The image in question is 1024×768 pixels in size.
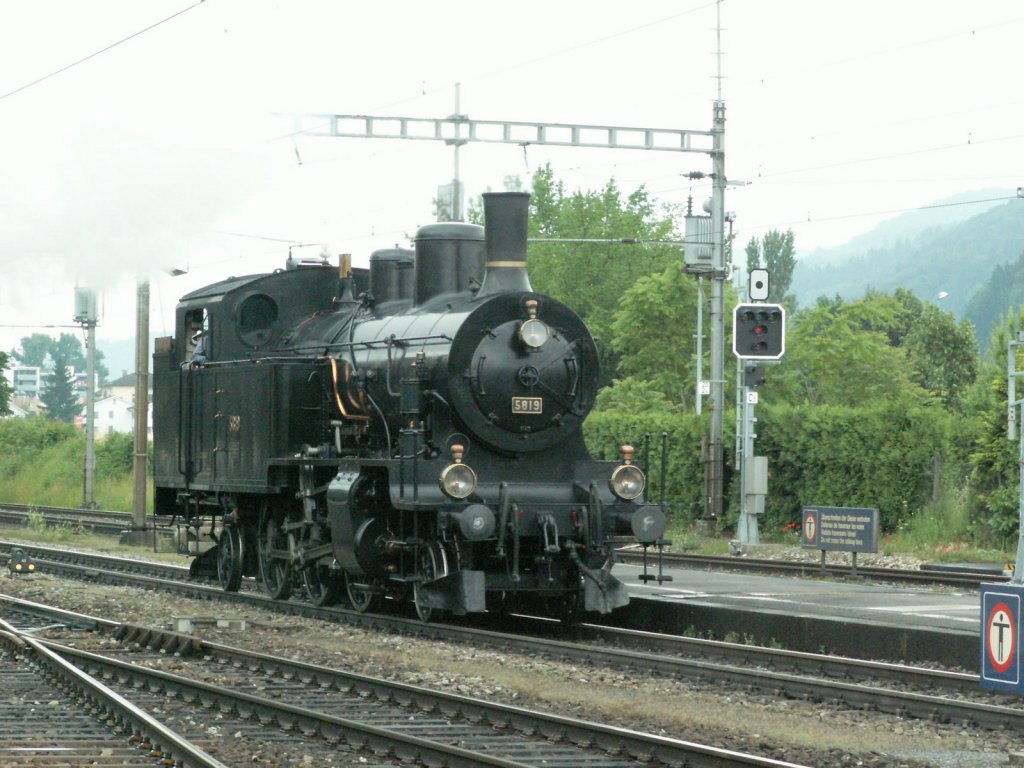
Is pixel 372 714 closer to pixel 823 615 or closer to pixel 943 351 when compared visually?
pixel 823 615

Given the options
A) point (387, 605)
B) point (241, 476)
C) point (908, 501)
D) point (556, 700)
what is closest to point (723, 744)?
point (556, 700)

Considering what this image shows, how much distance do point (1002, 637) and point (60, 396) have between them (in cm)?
14183

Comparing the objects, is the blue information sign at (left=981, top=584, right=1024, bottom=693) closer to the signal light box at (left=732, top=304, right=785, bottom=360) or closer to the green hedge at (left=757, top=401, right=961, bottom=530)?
the signal light box at (left=732, top=304, right=785, bottom=360)

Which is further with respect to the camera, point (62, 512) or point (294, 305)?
point (62, 512)

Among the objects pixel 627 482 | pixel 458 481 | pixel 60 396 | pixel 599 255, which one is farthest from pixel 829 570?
pixel 60 396

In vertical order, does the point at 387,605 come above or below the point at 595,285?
below

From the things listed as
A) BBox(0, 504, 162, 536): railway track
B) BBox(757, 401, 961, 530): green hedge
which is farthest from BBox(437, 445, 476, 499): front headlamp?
BBox(0, 504, 162, 536): railway track

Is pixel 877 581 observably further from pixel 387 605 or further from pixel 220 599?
pixel 220 599

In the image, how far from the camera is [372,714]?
8969mm

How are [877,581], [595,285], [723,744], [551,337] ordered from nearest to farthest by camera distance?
[723,744] < [551,337] < [877,581] < [595,285]

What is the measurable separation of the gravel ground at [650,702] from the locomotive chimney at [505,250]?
11.2 feet

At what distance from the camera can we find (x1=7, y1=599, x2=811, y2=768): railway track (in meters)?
7.52

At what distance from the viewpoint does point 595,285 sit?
60.2 metres

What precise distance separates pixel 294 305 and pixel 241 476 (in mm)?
2140
